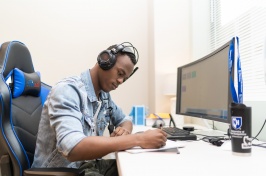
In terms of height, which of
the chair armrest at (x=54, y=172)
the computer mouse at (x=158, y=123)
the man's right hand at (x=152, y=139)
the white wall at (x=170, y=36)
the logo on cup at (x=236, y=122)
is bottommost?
the chair armrest at (x=54, y=172)

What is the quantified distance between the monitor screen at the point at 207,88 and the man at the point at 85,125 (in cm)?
40

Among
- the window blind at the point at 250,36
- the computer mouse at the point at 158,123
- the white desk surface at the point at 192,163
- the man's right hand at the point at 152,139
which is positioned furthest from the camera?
the computer mouse at the point at 158,123

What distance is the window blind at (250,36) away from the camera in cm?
142

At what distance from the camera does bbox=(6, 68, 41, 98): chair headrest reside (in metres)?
1.16

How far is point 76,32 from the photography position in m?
2.53

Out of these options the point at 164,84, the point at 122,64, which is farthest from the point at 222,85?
the point at 164,84

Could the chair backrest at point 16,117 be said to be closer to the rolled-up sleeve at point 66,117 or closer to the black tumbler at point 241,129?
the rolled-up sleeve at point 66,117

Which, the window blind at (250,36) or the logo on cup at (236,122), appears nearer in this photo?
the logo on cup at (236,122)

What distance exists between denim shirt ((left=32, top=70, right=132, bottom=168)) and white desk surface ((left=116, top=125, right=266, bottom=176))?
195 millimetres

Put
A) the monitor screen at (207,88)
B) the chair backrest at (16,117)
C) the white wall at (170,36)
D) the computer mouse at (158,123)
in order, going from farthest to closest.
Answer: the white wall at (170,36) < the computer mouse at (158,123) < the monitor screen at (207,88) < the chair backrest at (16,117)

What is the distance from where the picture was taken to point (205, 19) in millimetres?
2303

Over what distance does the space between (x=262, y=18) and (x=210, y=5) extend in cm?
91

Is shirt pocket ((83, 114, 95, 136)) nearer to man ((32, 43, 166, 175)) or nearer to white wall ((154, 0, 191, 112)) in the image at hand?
man ((32, 43, 166, 175))

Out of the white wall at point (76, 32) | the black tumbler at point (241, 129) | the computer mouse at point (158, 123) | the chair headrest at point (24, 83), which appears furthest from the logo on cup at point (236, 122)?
the white wall at point (76, 32)
